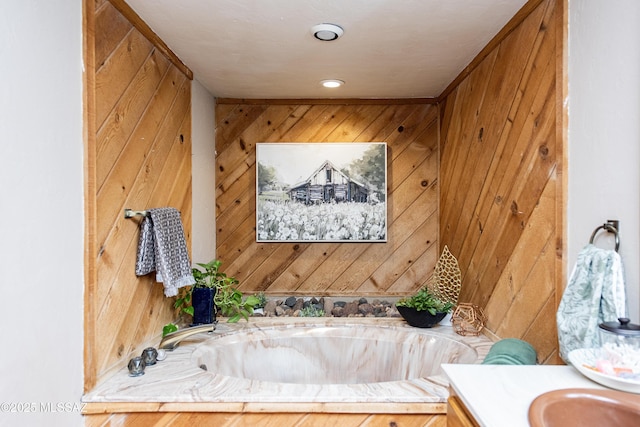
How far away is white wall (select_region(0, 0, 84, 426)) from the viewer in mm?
1126

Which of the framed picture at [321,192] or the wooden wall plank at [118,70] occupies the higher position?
the wooden wall plank at [118,70]

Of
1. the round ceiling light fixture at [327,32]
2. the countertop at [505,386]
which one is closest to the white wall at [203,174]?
the round ceiling light fixture at [327,32]

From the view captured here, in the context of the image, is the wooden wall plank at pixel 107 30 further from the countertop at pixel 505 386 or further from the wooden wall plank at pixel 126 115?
the countertop at pixel 505 386

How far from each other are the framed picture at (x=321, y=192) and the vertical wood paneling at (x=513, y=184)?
656 mm

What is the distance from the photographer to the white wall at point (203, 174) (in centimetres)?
267

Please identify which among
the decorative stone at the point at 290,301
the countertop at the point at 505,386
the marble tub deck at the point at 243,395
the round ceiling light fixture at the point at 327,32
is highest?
the round ceiling light fixture at the point at 327,32

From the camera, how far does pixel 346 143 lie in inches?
122

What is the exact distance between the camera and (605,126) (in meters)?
1.24

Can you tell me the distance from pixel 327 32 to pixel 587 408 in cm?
174

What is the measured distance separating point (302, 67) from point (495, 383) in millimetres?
1973

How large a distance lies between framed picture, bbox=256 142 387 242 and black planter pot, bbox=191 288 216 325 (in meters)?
0.80

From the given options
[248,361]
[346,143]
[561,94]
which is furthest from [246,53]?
[248,361]

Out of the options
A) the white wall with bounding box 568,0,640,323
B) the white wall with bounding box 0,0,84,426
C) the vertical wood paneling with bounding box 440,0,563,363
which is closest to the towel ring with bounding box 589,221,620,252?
the white wall with bounding box 568,0,640,323

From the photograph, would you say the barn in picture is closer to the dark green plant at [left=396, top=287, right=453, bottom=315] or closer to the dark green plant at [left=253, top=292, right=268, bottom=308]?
the dark green plant at [left=253, top=292, right=268, bottom=308]
